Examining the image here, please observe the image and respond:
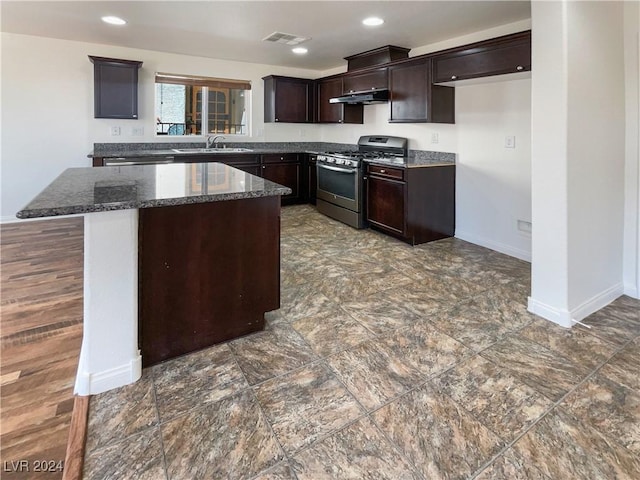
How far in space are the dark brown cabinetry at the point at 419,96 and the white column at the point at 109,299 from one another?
3189 millimetres

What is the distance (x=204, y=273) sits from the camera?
6.45 feet

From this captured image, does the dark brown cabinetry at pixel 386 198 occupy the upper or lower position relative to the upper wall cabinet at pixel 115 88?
lower

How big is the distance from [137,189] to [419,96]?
3.08 m

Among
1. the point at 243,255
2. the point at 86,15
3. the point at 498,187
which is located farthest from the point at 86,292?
the point at 498,187

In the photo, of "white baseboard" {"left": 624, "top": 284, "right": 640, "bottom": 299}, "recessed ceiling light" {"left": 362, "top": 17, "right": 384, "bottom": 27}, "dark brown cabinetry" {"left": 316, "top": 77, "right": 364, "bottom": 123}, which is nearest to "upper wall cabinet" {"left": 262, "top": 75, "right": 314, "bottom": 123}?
"dark brown cabinetry" {"left": 316, "top": 77, "right": 364, "bottom": 123}

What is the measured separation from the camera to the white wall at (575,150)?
2174 mm

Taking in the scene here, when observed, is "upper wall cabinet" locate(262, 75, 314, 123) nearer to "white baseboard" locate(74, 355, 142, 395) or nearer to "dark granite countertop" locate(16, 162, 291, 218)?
"dark granite countertop" locate(16, 162, 291, 218)

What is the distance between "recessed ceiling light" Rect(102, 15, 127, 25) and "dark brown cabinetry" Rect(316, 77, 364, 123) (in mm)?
2685

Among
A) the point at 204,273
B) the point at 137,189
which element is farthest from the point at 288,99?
the point at 204,273

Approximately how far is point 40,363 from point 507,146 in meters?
3.89

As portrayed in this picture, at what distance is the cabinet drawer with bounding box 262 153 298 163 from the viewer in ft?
17.8

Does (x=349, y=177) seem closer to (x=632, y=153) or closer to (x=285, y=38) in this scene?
(x=285, y=38)

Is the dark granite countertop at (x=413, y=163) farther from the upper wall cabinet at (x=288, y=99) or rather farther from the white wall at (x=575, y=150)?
the upper wall cabinet at (x=288, y=99)

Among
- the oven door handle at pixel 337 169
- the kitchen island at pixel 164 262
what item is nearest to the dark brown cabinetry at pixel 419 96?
the oven door handle at pixel 337 169
